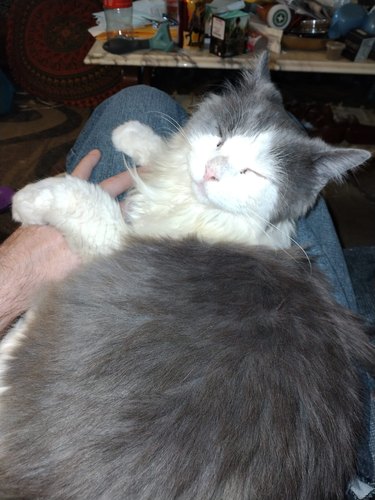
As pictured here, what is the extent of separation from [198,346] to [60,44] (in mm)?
3223

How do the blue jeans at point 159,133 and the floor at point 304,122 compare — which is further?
the floor at point 304,122

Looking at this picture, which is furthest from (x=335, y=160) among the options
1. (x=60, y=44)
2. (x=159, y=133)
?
(x=60, y=44)

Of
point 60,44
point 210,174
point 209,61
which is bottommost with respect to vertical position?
point 60,44

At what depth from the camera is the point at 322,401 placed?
85 cm

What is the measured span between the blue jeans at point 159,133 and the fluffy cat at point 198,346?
0.19m

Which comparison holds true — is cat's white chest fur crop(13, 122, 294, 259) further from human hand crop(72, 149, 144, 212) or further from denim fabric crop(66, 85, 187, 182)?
denim fabric crop(66, 85, 187, 182)

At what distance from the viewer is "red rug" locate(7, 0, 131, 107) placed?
3.33 meters

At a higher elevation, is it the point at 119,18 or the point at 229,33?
the point at 229,33

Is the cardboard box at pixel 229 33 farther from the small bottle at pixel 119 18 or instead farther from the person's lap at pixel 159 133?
the person's lap at pixel 159 133

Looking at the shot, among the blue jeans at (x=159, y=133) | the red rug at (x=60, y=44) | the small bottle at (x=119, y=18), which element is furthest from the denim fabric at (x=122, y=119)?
the red rug at (x=60, y=44)

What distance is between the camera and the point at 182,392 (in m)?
0.80

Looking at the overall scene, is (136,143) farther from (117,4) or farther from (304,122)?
(304,122)

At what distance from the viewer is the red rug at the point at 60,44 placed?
131 inches

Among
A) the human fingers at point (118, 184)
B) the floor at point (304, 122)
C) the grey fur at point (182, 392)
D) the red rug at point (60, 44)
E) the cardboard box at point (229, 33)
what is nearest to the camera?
the grey fur at point (182, 392)
